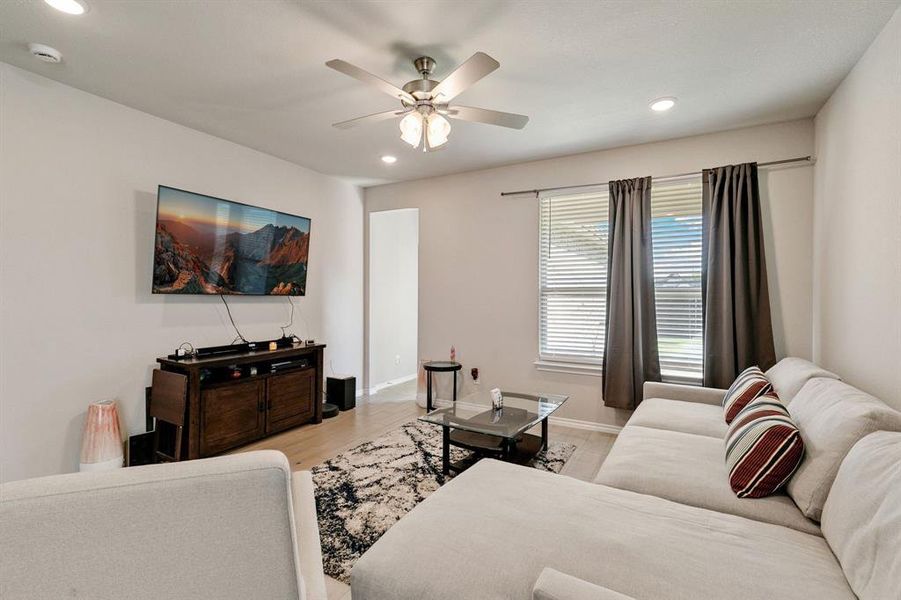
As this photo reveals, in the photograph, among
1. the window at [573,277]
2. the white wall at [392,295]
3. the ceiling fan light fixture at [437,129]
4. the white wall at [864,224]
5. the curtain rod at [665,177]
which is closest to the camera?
the white wall at [864,224]

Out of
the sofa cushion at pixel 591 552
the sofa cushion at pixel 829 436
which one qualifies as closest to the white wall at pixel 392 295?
the sofa cushion at pixel 591 552

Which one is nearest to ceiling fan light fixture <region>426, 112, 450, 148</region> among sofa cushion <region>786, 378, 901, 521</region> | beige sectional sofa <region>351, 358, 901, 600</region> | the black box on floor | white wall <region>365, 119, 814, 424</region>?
beige sectional sofa <region>351, 358, 901, 600</region>

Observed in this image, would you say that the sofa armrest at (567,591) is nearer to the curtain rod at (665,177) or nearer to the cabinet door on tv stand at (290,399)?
the cabinet door on tv stand at (290,399)

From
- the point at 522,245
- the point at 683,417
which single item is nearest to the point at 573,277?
the point at 522,245

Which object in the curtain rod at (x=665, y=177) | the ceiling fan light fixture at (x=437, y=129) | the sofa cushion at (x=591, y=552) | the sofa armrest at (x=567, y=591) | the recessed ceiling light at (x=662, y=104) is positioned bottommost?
the sofa cushion at (x=591, y=552)

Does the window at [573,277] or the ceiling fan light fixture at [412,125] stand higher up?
the ceiling fan light fixture at [412,125]

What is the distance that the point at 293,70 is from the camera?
2.50 metres

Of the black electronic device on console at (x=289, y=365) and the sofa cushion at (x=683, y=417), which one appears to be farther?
the black electronic device on console at (x=289, y=365)

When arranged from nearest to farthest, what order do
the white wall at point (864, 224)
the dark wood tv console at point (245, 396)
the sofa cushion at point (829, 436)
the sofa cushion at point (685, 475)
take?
the sofa cushion at point (829, 436) < the sofa cushion at point (685, 475) < the white wall at point (864, 224) < the dark wood tv console at point (245, 396)

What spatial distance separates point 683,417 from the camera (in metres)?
2.59

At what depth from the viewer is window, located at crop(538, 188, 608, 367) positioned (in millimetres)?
3938

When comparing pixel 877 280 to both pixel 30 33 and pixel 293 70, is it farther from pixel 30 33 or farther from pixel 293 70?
pixel 30 33

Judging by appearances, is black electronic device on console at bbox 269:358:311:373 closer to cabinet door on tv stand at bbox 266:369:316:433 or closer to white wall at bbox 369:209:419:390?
cabinet door on tv stand at bbox 266:369:316:433

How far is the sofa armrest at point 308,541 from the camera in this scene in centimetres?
103
